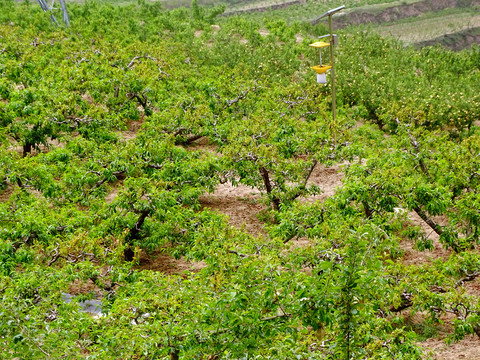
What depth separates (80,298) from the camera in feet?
25.9

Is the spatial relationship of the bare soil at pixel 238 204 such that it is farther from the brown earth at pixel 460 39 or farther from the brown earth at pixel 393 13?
the brown earth at pixel 393 13

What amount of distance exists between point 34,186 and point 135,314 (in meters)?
4.99

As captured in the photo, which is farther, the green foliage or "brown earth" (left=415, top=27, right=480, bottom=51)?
"brown earth" (left=415, top=27, right=480, bottom=51)

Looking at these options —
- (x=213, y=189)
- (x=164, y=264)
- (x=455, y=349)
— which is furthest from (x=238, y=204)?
(x=455, y=349)

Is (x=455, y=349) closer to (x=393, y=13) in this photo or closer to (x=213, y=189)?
(x=213, y=189)

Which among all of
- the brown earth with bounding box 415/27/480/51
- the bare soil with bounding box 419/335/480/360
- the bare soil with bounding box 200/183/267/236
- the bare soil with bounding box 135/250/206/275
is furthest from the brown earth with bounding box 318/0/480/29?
the bare soil with bounding box 419/335/480/360

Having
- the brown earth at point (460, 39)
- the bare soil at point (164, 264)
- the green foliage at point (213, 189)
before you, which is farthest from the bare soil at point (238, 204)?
the brown earth at point (460, 39)

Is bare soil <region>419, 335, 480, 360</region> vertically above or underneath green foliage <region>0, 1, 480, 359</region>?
underneath

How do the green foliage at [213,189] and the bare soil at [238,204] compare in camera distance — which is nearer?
the green foliage at [213,189]

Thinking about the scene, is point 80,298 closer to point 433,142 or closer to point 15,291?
point 15,291

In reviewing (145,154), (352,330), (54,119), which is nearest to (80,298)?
(352,330)

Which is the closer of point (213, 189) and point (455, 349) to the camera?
point (455, 349)

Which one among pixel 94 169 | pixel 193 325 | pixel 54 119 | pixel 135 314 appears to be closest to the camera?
pixel 193 325

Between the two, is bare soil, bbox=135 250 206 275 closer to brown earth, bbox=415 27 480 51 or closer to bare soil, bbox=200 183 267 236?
bare soil, bbox=200 183 267 236
